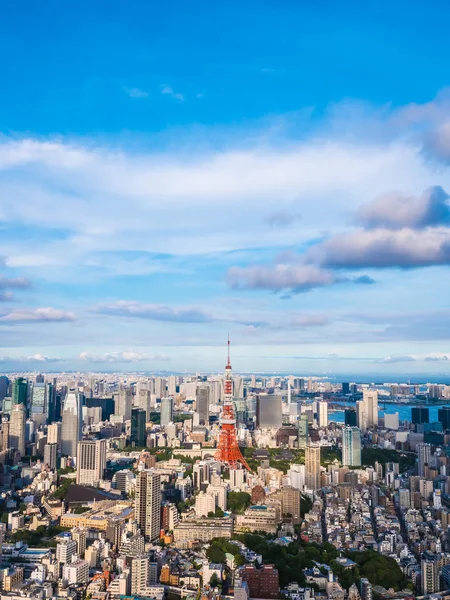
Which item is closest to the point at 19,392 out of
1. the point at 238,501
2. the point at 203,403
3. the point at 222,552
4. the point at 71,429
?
the point at 71,429

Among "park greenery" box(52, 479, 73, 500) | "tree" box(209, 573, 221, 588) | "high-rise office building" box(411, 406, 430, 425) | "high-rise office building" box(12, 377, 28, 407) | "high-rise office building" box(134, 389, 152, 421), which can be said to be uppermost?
"high-rise office building" box(12, 377, 28, 407)

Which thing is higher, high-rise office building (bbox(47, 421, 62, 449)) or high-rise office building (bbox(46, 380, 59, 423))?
high-rise office building (bbox(46, 380, 59, 423))

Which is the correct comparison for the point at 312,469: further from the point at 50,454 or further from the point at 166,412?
the point at 166,412

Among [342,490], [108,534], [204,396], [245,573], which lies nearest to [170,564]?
[245,573]

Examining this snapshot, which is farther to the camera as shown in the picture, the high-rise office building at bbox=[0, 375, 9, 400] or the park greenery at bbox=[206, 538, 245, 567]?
the high-rise office building at bbox=[0, 375, 9, 400]

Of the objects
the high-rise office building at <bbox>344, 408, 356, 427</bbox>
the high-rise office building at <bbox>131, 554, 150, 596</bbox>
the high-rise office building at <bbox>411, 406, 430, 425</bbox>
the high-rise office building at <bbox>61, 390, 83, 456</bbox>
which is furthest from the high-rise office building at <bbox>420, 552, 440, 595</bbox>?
the high-rise office building at <bbox>411, 406, 430, 425</bbox>

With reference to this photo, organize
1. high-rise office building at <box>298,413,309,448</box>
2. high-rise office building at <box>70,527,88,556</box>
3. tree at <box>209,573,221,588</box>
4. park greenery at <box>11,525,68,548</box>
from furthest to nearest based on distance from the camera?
1. high-rise office building at <box>298,413,309,448</box>
2. park greenery at <box>11,525,68,548</box>
3. high-rise office building at <box>70,527,88,556</box>
4. tree at <box>209,573,221,588</box>

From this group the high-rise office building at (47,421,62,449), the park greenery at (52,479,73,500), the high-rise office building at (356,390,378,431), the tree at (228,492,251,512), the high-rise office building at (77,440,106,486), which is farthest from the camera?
the high-rise office building at (356,390,378,431)

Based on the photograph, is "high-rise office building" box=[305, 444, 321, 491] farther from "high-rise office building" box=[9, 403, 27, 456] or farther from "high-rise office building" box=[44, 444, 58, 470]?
"high-rise office building" box=[9, 403, 27, 456]
